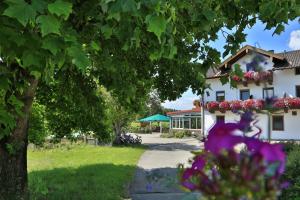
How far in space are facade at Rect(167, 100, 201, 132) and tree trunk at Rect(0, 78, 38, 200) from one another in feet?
148

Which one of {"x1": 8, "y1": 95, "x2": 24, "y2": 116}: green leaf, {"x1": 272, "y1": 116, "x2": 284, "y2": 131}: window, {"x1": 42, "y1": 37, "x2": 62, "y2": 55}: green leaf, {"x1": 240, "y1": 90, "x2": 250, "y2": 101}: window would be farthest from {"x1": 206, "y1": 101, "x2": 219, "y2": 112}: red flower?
{"x1": 42, "y1": 37, "x2": 62, "y2": 55}: green leaf

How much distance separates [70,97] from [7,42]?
8329 millimetres

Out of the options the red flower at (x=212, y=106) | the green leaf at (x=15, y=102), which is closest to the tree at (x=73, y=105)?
the green leaf at (x=15, y=102)

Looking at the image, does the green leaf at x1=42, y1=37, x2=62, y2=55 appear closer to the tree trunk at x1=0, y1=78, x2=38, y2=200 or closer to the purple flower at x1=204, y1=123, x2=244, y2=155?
the purple flower at x1=204, y1=123, x2=244, y2=155

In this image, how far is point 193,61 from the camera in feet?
30.8

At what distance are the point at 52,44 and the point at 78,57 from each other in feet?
0.79

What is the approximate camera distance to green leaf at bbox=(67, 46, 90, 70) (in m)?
3.74

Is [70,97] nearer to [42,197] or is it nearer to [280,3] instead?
[42,197]

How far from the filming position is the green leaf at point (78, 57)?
3744 millimetres

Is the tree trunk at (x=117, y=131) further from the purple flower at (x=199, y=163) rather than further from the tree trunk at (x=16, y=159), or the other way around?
the purple flower at (x=199, y=163)

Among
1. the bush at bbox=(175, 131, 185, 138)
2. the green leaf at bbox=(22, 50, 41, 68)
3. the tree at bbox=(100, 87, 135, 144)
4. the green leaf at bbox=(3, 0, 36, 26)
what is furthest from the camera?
the bush at bbox=(175, 131, 185, 138)

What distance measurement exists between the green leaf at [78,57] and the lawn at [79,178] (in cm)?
808

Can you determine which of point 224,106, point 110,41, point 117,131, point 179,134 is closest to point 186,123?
point 179,134

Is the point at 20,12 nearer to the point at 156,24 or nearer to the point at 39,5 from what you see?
the point at 39,5
